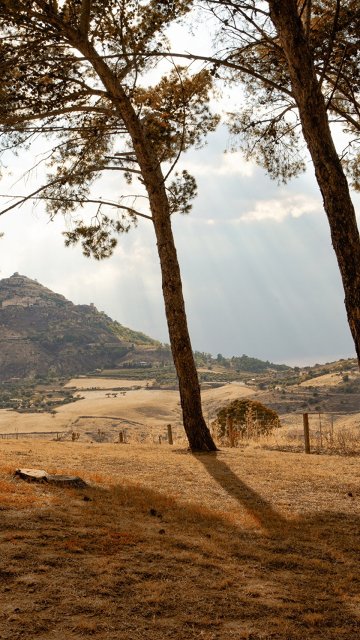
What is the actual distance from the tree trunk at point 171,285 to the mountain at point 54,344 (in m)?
150

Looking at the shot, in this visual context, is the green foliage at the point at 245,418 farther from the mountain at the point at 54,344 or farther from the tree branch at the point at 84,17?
the mountain at the point at 54,344

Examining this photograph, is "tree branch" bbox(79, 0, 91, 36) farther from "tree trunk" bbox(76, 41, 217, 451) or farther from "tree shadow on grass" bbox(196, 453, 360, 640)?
"tree shadow on grass" bbox(196, 453, 360, 640)

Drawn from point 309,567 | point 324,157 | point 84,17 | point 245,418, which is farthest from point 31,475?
point 245,418

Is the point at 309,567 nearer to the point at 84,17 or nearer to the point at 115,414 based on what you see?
the point at 84,17

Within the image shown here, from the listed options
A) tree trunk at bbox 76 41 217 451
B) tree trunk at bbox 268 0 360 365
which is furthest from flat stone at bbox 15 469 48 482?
tree trunk at bbox 76 41 217 451

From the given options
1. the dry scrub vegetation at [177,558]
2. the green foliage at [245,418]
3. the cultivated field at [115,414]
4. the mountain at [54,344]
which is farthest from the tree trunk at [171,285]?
the mountain at [54,344]

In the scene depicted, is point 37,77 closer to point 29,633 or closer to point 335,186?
point 335,186

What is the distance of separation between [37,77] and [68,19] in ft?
4.51

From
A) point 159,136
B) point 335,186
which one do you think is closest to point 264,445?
point 159,136

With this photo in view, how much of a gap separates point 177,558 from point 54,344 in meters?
174

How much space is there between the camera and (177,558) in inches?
201

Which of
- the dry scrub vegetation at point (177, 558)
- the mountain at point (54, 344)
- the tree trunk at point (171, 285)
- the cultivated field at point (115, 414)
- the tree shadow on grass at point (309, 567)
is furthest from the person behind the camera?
the mountain at point (54, 344)

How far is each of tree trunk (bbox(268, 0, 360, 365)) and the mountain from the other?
510 feet

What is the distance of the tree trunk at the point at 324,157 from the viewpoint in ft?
25.6
